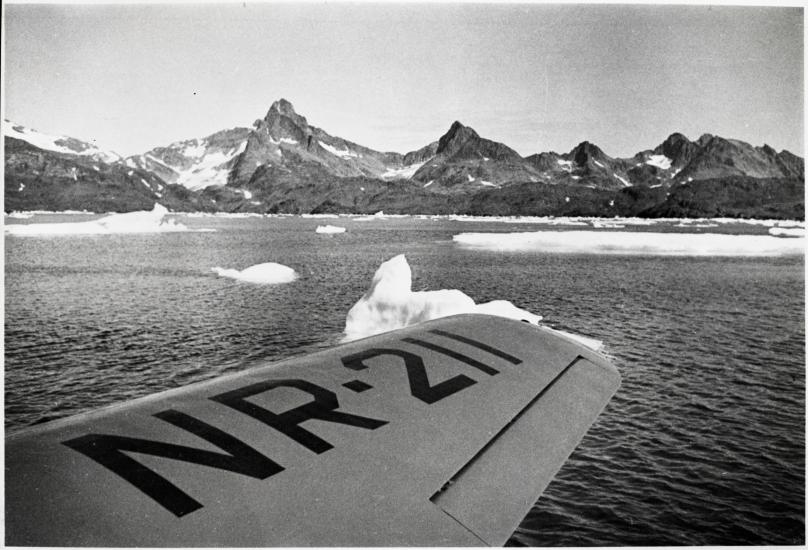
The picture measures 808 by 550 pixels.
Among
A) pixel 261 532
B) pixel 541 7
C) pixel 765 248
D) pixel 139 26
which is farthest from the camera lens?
pixel 765 248

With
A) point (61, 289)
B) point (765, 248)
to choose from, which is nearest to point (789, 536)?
point (61, 289)

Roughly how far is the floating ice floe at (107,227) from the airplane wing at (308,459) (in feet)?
243

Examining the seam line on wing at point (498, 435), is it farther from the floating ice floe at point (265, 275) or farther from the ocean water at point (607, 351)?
the floating ice floe at point (265, 275)

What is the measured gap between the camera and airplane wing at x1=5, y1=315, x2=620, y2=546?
7.32ft

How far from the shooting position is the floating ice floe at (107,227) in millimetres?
68250

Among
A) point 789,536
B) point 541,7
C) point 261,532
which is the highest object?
point 541,7

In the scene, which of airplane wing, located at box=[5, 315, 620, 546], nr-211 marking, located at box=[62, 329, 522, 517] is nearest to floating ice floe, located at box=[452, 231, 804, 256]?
airplane wing, located at box=[5, 315, 620, 546]

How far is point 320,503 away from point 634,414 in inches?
398

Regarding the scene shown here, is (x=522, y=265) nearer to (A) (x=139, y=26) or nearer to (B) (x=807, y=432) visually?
(B) (x=807, y=432)

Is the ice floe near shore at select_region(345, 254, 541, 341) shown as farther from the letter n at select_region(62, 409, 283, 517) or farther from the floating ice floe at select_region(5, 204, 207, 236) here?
the floating ice floe at select_region(5, 204, 207, 236)

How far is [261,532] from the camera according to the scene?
2.31 metres

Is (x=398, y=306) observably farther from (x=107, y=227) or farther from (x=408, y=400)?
(x=107, y=227)

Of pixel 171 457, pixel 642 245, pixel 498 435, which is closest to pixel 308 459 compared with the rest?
pixel 171 457

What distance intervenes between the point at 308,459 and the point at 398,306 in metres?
15.7
